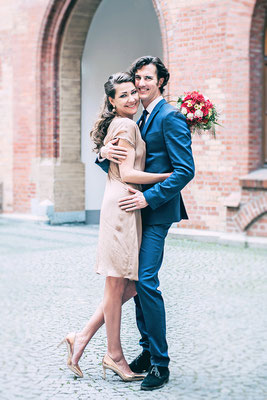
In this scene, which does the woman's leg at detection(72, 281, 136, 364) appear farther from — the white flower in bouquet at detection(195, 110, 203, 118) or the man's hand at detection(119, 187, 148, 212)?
the white flower in bouquet at detection(195, 110, 203, 118)

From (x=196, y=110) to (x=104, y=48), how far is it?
10.3 meters

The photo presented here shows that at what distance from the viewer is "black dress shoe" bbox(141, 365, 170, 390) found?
13.5 ft

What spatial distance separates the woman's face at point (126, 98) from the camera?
13.9 ft

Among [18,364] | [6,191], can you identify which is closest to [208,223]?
[6,191]

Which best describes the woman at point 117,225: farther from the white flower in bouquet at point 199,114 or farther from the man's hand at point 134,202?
the white flower in bouquet at point 199,114

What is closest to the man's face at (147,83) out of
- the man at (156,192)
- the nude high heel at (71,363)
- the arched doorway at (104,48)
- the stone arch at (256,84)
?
the man at (156,192)

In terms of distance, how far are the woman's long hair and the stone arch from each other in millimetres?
6533

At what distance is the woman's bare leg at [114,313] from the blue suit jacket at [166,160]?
435 mm

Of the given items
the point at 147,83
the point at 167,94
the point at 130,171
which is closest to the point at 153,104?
the point at 147,83

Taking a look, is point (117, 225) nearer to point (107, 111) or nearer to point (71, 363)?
point (107, 111)

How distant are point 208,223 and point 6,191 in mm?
5504

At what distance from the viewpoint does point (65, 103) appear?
14.0 metres

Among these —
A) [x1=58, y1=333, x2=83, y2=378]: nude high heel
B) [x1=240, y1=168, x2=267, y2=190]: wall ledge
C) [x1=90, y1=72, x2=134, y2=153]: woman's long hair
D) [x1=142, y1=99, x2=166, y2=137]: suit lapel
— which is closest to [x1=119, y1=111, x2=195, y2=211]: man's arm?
[x1=142, y1=99, x2=166, y2=137]: suit lapel

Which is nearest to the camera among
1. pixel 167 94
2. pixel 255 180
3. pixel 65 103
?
pixel 255 180
